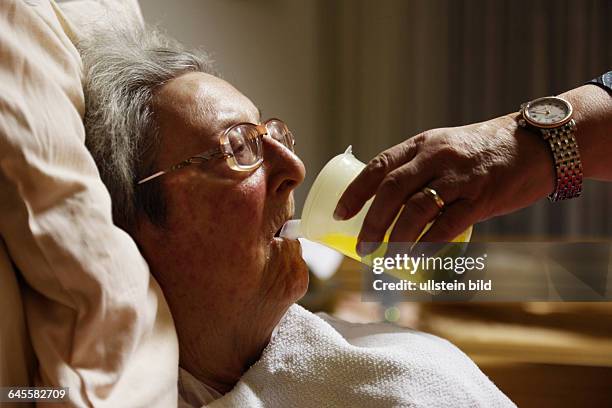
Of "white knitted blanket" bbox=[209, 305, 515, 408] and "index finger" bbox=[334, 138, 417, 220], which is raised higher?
"index finger" bbox=[334, 138, 417, 220]

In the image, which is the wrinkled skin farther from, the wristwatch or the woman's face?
the wristwatch

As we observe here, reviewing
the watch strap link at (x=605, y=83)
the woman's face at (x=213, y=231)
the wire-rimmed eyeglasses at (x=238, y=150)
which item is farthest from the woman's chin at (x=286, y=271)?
the watch strap link at (x=605, y=83)

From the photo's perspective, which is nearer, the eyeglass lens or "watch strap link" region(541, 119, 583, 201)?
"watch strap link" region(541, 119, 583, 201)

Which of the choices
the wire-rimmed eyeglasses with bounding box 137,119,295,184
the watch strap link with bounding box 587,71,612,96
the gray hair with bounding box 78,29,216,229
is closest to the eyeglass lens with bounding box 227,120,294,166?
the wire-rimmed eyeglasses with bounding box 137,119,295,184

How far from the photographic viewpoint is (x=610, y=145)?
0.96 meters

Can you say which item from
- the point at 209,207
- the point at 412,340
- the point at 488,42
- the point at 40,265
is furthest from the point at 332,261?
the point at 488,42

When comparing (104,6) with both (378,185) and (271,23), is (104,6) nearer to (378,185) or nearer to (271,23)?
(378,185)

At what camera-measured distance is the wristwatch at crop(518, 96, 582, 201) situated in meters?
0.87

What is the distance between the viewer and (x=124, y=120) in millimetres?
982

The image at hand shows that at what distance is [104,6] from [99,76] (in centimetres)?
26

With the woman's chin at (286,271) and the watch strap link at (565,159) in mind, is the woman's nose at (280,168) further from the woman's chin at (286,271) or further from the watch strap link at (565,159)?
the watch strap link at (565,159)

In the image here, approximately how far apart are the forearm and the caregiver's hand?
0.32ft

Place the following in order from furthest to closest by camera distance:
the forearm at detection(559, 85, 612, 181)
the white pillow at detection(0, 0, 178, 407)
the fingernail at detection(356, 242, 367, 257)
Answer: the forearm at detection(559, 85, 612, 181)
the fingernail at detection(356, 242, 367, 257)
the white pillow at detection(0, 0, 178, 407)

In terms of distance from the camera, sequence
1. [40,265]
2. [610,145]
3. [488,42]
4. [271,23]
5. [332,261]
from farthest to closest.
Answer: [488,42] → [271,23] → [332,261] → [610,145] → [40,265]
